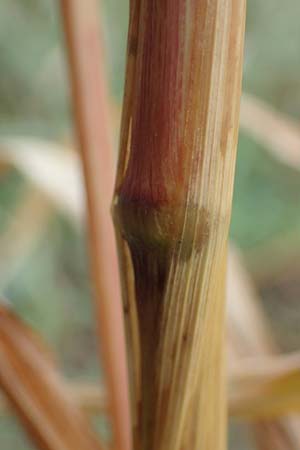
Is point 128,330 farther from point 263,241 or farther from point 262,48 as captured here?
point 262,48

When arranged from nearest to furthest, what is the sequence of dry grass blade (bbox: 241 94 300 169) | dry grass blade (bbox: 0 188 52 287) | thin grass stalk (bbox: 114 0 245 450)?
thin grass stalk (bbox: 114 0 245 450) → dry grass blade (bbox: 241 94 300 169) → dry grass blade (bbox: 0 188 52 287)

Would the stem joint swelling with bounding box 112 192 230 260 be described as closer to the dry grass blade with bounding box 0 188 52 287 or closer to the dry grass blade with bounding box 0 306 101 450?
the dry grass blade with bounding box 0 306 101 450

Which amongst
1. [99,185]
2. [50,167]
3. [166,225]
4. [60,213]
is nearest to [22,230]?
[60,213]

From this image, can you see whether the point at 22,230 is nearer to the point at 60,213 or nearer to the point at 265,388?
the point at 60,213

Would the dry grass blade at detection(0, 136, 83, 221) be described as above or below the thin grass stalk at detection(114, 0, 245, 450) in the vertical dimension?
below

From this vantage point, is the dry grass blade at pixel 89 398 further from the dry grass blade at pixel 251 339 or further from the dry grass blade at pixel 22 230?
the dry grass blade at pixel 22 230

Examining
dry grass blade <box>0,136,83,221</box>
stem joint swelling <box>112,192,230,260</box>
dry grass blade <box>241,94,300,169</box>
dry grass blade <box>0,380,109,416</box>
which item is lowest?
dry grass blade <box>0,380,109,416</box>

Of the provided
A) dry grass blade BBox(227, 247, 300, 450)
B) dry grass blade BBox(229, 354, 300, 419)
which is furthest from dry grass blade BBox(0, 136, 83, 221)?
dry grass blade BBox(229, 354, 300, 419)

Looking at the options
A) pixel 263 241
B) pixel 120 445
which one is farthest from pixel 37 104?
pixel 120 445
